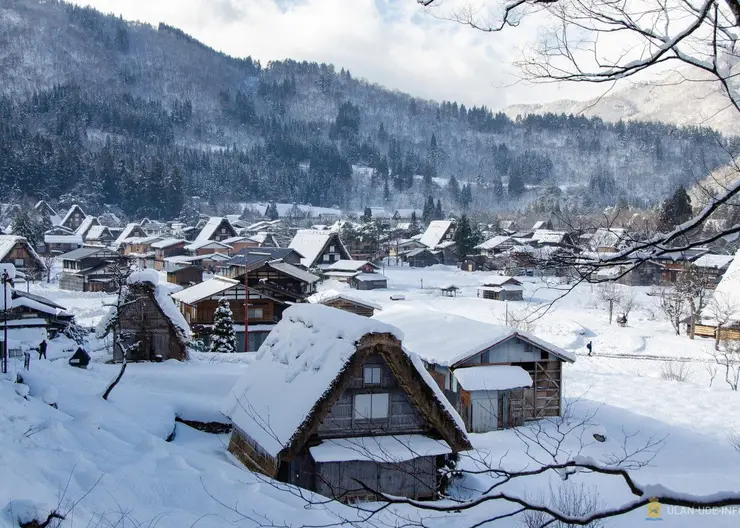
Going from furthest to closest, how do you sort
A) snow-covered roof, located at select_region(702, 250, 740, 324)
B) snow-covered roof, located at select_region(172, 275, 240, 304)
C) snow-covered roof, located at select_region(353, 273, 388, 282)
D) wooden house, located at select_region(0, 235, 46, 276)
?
1. snow-covered roof, located at select_region(353, 273, 388, 282)
2. wooden house, located at select_region(0, 235, 46, 276)
3. snow-covered roof, located at select_region(702, 250, 740, 324)
4. snow-covered roof, located at select_region(172, 275, 240, 304)

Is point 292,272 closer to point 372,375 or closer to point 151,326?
point 151,326

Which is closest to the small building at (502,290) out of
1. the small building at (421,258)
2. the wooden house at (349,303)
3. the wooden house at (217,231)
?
the wooden house at (349,303)

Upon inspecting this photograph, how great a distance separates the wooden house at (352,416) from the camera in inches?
399

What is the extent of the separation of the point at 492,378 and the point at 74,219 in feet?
246

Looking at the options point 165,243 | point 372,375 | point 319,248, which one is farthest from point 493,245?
point 372,375

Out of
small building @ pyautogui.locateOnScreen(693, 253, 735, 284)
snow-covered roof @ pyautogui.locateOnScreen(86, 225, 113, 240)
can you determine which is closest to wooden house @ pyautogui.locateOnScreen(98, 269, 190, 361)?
small building @ pyautogui.locateOnScreen(693, 253, 735, 284)

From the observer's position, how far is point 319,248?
2170 inches

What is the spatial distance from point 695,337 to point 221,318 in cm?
2723

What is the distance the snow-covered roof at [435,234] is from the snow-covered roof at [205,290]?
43562mm

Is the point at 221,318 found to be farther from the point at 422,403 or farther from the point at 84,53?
the point at 84,53

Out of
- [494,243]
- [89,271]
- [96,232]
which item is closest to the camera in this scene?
[89,271]

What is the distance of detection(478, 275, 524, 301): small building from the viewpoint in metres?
47.3

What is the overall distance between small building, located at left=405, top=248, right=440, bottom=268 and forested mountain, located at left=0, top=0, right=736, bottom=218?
44.4 meters

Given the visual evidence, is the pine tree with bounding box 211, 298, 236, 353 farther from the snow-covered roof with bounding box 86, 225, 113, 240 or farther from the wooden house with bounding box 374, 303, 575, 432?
the snow-covered roof with bounding box 86, 225, 113, 240
